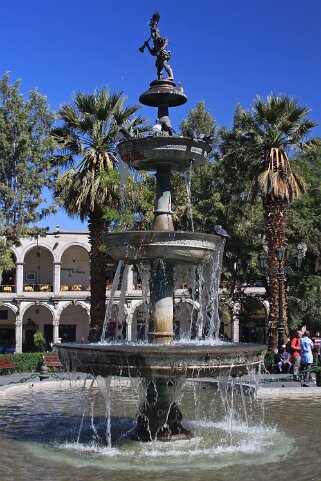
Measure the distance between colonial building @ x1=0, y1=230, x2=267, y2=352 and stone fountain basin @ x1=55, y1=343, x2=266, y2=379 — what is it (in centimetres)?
2973

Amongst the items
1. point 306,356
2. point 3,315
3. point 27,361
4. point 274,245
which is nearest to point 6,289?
point 3,315

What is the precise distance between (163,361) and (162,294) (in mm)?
1892

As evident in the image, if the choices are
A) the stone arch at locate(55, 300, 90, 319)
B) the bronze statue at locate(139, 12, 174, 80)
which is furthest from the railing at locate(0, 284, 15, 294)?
the bronze statue at locate(139, 12, 174, 80)

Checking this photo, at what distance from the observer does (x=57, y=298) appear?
41281 mm

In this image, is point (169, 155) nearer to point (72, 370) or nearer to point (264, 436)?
point (72, 370)

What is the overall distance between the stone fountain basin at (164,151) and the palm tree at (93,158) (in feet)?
48.0

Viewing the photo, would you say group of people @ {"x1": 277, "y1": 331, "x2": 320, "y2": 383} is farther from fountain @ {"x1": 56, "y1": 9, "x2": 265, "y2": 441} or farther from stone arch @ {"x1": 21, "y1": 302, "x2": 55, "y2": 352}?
stone arch @ {"x1": 21, "y1": 302, "x2": 55, "y2": 352}

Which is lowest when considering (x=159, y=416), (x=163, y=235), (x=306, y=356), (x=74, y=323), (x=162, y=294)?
(x=159, y=416)

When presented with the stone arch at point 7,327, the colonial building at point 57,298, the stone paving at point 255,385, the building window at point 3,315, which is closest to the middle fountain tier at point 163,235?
the stone paving at point 255,385

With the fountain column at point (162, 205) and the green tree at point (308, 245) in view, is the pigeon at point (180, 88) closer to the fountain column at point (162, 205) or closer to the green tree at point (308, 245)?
the fountain column at point (162, 205)

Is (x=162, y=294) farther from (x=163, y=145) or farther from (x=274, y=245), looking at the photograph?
(x=274, y=245)

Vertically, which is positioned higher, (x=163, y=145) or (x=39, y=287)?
(x=163, y=145)

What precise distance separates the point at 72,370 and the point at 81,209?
17039mm

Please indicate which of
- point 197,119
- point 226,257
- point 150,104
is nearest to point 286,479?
point 150,104
